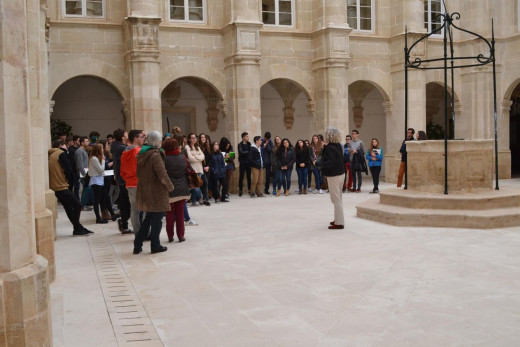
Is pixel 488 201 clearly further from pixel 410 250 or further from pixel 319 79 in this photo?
pixel 319 79

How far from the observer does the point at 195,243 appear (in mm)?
A: 8984

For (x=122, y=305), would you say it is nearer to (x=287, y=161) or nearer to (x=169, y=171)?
(x=169, y=171)

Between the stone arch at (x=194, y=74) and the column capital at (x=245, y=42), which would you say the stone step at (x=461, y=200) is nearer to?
the column capital at (x=245, y=42)

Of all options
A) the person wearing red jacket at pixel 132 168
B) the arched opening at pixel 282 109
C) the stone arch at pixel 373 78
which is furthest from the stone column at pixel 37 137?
the arched opening at pixel 282 109

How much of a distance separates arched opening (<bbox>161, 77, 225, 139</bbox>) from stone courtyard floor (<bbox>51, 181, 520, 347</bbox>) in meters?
11.5

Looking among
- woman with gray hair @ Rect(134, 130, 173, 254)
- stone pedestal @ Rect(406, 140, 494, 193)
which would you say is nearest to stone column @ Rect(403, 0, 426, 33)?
stone pedestal @ Rect(406, 140, 494, 193)

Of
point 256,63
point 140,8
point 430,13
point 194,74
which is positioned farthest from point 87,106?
point 430,13

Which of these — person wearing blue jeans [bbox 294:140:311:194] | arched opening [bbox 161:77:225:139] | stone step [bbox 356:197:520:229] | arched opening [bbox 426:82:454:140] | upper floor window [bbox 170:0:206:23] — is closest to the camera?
stone step [bbox 356:197:520:229]

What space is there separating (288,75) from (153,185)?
37.0 ft

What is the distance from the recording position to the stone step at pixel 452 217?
976cm

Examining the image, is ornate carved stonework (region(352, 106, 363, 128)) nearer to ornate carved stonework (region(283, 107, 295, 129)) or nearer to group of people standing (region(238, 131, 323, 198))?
ornate carved stonework (region(283, 107, 295, 129))

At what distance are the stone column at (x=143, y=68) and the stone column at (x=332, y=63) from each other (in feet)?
17.0

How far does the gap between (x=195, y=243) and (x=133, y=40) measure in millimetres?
8754

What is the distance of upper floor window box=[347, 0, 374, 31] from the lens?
20.0 m
